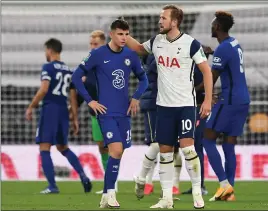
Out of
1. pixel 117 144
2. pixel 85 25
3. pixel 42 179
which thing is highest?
pixel 85 25

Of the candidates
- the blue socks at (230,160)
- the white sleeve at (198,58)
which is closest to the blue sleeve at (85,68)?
the white sleeve at (198,58)

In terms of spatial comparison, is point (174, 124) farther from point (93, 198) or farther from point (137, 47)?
point (93, 198)

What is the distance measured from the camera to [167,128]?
30.5ft

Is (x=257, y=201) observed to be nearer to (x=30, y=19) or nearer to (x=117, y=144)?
(x=117, y=144)

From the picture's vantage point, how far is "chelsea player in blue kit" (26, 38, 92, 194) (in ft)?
40.7

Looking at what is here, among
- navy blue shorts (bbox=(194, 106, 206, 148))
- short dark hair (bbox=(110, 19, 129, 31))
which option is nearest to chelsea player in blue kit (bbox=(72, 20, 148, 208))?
short dark hair (bbox=(110, 19, 129, 31))

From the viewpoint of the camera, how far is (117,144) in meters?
9.52

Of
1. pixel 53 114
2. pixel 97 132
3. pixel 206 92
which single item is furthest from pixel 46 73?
pixel 206 92

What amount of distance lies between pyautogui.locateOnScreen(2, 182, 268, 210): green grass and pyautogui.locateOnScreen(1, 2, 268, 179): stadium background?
2.82 meters

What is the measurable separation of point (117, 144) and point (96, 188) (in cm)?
376

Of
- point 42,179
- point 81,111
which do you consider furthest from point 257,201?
point 81,111

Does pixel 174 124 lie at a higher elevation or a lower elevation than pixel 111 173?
higher

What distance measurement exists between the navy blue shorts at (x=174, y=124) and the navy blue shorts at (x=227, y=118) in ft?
4.86

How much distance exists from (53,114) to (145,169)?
219 centimetres
